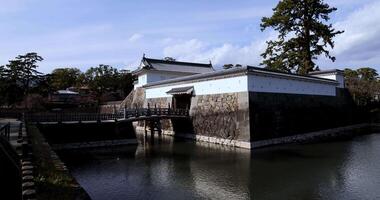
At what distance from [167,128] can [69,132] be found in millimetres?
8395

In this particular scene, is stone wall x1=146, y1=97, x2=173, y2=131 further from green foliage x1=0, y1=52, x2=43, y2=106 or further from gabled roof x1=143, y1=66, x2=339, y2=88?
green foliage x1=0, y1=52, x2=43, y2=106

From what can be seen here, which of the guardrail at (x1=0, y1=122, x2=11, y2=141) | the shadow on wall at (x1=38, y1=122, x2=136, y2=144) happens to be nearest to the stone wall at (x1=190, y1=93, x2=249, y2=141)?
the shadow on wall at (x1=38, y1=122, x2=136, y2=144)

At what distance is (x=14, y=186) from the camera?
6613 millimetres

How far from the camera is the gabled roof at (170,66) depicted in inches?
1212

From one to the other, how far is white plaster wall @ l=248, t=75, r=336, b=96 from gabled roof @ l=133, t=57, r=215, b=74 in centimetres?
1337

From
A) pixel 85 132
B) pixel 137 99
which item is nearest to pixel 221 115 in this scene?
pixel 85 132

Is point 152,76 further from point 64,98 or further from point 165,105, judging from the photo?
point 64,98

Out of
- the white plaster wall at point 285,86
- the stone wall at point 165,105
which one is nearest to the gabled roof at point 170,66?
the stone wall at point 165,105

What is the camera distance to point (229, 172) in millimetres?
11945

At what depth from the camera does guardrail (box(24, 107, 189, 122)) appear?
17.5 metres

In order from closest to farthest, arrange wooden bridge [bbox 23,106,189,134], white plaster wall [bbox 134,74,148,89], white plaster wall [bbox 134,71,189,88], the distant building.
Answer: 1. wooden bridge [bbox 23,106,189,134]
2. white plaster wall [bbox 134,71,189,88]
3. white plaster wall [bbox 134,74,148,89]
4. the distant building

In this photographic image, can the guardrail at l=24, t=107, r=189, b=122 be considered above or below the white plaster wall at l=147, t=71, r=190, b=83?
below

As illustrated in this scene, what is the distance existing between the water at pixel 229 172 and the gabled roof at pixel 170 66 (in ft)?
45.7

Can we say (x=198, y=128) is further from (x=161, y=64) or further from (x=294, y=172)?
(x=161, y=64)
